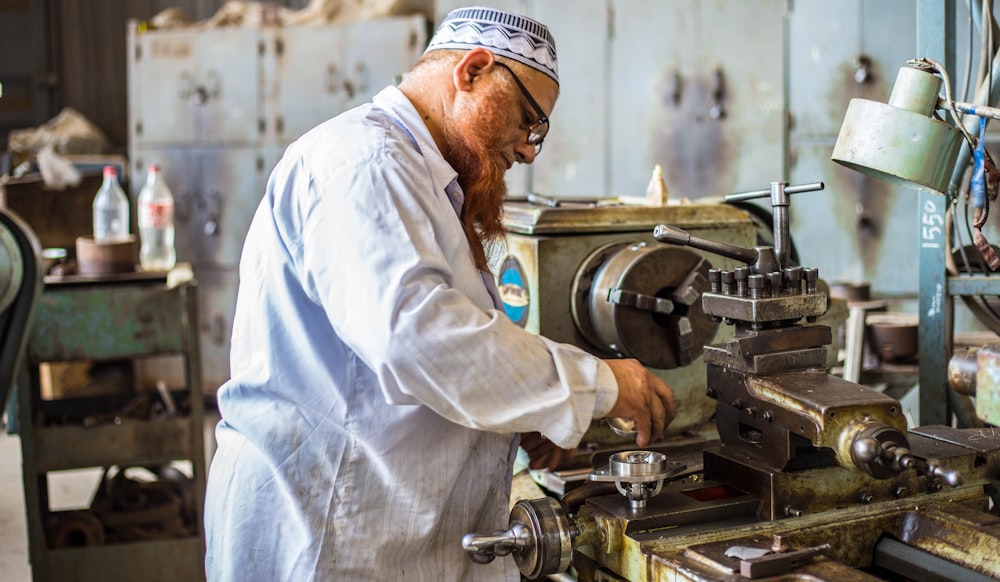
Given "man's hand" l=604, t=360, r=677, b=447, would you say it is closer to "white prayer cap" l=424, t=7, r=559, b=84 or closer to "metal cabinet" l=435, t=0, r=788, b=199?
"white prayer cap" l=424, t=7, r=559, b=84

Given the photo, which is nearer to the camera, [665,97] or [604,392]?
[604,392]

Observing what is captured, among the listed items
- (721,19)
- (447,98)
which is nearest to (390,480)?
(447,98)

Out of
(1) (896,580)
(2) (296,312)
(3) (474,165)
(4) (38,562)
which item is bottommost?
(4) (38,562)

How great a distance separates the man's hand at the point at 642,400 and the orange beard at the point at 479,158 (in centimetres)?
27

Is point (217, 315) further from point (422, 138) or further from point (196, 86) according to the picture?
point (422, 138)

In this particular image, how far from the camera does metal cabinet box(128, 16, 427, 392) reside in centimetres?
467

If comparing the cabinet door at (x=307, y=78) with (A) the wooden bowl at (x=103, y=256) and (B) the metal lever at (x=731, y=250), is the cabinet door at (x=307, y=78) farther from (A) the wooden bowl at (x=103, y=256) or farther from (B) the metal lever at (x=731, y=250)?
(B) the metal lever at (x=731, y=250)

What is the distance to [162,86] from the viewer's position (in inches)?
193

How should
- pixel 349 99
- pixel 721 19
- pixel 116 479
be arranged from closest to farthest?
pixel 116 479 → pixel 721 19 → pixel 349 99

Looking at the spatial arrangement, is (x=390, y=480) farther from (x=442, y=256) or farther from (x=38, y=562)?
(x=38, y=562)

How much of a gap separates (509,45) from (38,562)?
2148 millimetres

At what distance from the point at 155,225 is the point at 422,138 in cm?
203

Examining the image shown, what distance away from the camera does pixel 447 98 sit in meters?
1.25

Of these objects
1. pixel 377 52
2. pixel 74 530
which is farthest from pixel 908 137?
pixel 377 52
